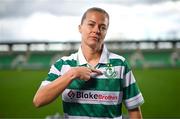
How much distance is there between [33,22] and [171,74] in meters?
2.39

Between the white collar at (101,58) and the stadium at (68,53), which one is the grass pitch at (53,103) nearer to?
the stadium at (68,53)

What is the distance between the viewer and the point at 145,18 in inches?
151

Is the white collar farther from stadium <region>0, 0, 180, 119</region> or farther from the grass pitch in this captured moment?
the grass pitch

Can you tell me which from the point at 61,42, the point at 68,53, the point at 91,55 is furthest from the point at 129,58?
the point at 91,55

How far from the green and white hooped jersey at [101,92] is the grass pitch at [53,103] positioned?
2034 millimetres

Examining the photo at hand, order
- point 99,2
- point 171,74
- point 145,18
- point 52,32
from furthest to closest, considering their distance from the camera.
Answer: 1. point 171,74
2. point 145,18
3. point 52,32
4. point 99,2

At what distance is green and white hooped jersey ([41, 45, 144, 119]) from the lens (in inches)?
36.9

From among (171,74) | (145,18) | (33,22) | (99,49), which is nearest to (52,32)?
(33,22)

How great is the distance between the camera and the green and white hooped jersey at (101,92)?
94 centimetres

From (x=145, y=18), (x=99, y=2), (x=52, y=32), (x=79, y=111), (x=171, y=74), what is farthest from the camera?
(x=171, y=74)

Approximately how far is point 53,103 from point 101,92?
7.65 ft

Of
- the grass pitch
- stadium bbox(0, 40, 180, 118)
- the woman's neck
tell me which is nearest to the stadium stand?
stadium bbox(0, 40, 180, 118)

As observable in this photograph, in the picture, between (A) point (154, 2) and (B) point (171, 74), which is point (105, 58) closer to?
(A) point (154, 2)

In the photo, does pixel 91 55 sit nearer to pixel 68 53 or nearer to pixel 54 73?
pixel 54 73
